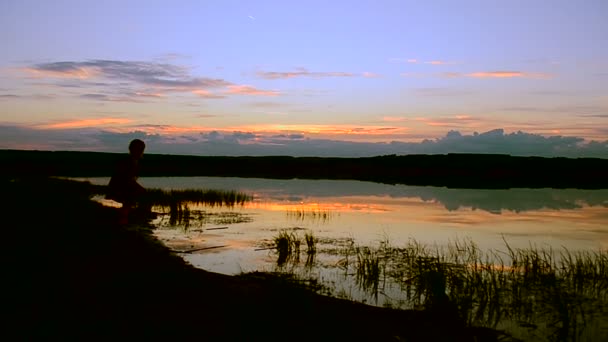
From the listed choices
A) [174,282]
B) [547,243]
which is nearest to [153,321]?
[174,282]

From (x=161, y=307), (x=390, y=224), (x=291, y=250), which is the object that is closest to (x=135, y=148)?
(x=291, y=250)

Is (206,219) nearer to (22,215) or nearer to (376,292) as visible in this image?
(22,215)

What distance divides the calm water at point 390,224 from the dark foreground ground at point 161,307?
13.1ft

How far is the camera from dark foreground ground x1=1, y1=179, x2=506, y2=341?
7.63 metres

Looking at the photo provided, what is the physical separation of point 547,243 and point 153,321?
17001 mm

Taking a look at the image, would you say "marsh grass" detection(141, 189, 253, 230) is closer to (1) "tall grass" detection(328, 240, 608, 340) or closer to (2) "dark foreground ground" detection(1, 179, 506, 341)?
(1) "tall grass" detection(328, 240, 608, 340)

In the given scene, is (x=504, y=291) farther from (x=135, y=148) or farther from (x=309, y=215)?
(x=309, y=215)

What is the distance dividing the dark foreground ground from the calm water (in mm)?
4003

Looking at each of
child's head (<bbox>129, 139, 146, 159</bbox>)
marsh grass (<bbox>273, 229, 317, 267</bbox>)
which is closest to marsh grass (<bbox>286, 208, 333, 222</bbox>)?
marsh grass (<bbox>273, 229, 317, 267</bbox>)

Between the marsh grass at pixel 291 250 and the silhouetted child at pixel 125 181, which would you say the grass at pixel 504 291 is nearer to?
the marsh grass at pixel 291 250

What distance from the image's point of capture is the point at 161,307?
8.73m

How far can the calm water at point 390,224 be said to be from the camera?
19.7 m

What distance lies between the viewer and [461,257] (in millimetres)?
17750

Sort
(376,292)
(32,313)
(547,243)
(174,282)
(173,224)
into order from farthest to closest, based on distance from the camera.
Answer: (173,224) → (547,243) → (376,292) → (174,282) → (32,313)
